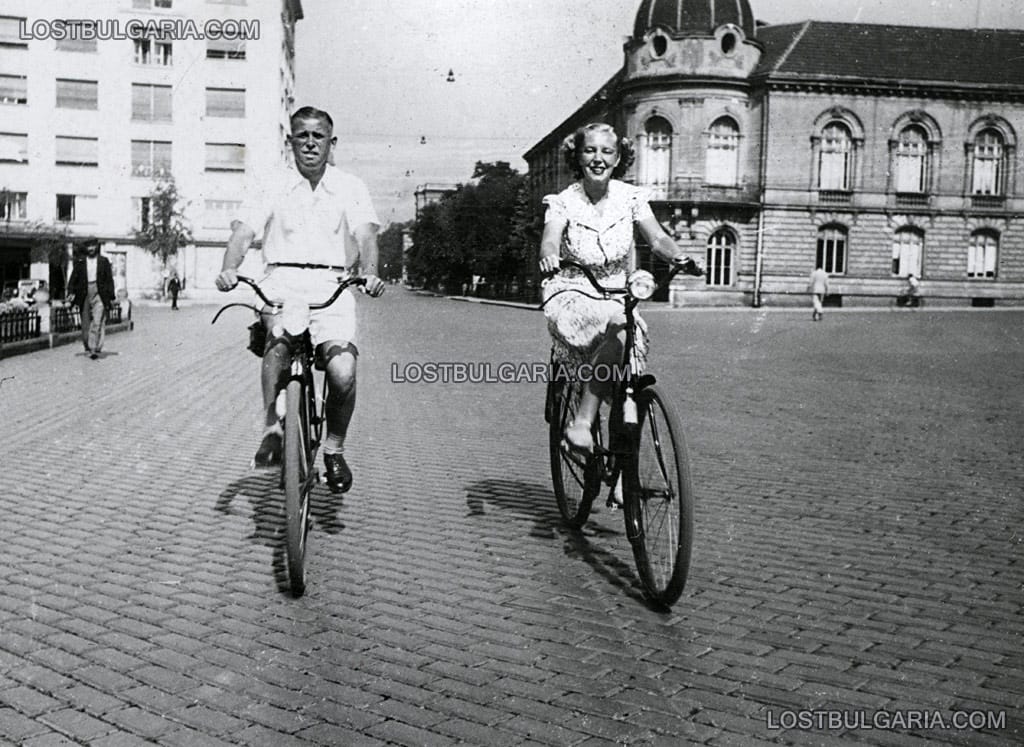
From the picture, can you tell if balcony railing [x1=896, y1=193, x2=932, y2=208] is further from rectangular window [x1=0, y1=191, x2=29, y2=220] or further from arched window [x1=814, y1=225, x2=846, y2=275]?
rectangular window [x1=0, y1=191, x2=29, y2=220]

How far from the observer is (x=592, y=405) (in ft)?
16.5

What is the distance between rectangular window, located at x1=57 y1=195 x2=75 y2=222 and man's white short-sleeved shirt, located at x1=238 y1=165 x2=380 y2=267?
61.6 metres

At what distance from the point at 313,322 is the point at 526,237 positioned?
2114 inches

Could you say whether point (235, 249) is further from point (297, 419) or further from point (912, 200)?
point (912, 200)

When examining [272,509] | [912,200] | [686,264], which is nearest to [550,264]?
[686,264]

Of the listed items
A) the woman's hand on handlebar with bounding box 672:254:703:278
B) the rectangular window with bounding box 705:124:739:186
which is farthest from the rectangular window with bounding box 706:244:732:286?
the woman's hand on handlebar with bounding box 672:254:703:278

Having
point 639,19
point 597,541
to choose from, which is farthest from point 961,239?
point 597,541

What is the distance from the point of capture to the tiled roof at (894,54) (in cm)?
5406

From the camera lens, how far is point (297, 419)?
4.64 m

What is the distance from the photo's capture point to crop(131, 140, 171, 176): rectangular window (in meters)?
62.1

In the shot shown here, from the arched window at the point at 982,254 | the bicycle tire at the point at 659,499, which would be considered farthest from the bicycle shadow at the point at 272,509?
the arched window at the point at 982,254

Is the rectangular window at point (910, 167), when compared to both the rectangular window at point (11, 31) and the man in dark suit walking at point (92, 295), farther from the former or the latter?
the rectangular window at point (11, 31)

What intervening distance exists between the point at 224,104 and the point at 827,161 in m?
34.0

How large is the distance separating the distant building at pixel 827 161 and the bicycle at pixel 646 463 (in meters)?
49.4
